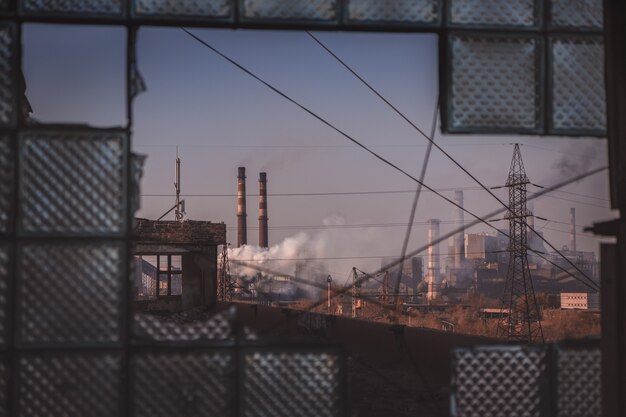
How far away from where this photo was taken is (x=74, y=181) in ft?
14.3

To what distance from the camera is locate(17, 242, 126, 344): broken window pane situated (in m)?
4.31

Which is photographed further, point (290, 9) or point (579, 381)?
point (579, 381)

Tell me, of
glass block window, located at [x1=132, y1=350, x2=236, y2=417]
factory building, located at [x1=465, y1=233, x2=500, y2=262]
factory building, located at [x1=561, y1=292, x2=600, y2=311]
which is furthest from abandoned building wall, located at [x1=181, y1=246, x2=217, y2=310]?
factory building, located at [x1=465, y1=233, x2=500, y2=262]

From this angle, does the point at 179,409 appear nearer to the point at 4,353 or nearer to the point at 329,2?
the point at 4,353

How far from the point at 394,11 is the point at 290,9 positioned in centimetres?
63

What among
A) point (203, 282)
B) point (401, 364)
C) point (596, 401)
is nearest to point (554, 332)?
point (203, 282)

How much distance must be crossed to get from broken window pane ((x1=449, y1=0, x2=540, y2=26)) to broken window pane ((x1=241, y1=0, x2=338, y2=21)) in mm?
759

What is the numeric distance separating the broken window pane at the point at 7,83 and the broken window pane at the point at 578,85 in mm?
3190

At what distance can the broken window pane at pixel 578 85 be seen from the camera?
4.75m

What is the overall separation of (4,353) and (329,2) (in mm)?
2741

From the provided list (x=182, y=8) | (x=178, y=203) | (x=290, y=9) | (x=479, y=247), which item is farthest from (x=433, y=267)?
(x=182, y=8)

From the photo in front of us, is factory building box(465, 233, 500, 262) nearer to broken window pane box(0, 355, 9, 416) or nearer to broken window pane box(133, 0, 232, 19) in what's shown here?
broken window pane box(133, 0, 232, 19)

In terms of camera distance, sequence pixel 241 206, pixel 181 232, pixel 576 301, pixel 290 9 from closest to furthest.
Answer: pixel 290 9 → pixel 181 232 → pixel 241 206 → pixel 576 301

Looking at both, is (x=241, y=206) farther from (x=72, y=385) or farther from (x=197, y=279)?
(x=72, y=385)
